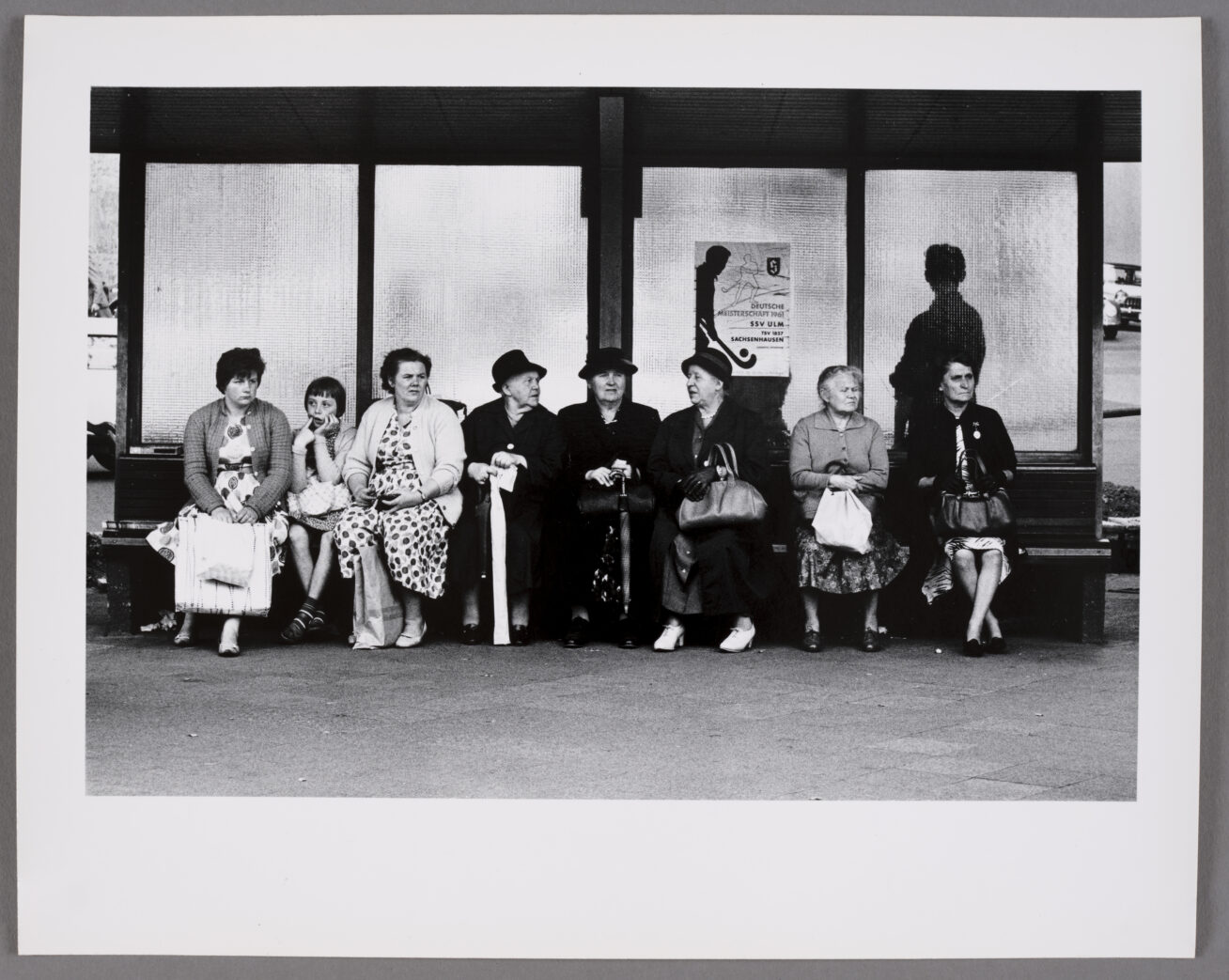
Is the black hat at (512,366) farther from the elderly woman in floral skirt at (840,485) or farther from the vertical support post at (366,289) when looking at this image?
the elderly woman in floral skirt at (840,485)

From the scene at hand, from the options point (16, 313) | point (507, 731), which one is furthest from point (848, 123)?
point (16, 313)

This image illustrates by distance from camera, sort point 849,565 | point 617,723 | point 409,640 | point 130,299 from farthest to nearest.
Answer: point 849,565, point 409,640, point 130,299, point 617,723

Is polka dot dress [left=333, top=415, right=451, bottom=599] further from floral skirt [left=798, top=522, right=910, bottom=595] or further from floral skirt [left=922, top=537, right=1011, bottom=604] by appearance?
floral skirt [left=922, top=537, right=1011, bottom=604]

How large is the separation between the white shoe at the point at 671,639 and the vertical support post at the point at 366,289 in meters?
1.38

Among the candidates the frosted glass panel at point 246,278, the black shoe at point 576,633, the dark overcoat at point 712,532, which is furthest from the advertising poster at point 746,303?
the frosted glass panel at point 246,278

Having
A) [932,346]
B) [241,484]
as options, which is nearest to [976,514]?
[932,346]

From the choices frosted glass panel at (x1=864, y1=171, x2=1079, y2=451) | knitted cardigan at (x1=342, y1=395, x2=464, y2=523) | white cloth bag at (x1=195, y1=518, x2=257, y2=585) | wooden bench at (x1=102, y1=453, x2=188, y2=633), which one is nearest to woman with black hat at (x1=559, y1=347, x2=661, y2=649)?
knitted cardigan at (x1=342, y1=395, x2=464, y2=523)

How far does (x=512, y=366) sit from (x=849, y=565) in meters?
1.39

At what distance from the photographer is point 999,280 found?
5223 millimetres

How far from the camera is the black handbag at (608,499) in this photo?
5129 millimetres

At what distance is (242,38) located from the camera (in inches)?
169

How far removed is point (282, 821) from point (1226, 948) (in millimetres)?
2742

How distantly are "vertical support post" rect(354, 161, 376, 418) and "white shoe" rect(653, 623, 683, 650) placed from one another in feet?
4.53

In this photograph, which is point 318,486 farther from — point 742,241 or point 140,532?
point 742,241
